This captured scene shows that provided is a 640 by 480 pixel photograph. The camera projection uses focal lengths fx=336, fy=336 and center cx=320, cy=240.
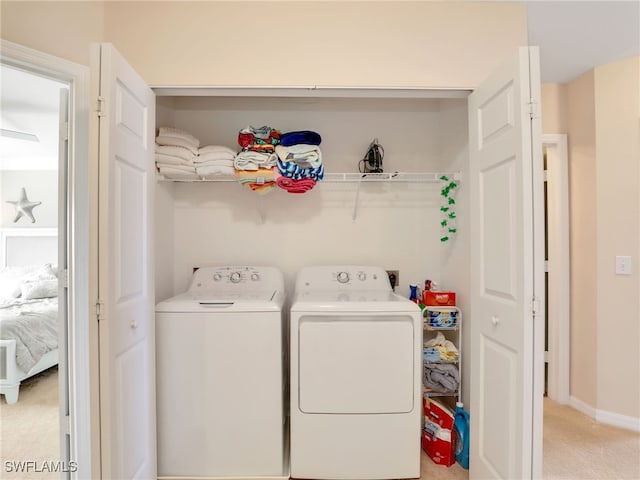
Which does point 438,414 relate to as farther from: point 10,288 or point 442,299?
point 10,288

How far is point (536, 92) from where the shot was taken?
1313 millimetres

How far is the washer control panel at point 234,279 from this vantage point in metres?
2.24

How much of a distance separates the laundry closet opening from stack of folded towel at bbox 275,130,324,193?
0.35m

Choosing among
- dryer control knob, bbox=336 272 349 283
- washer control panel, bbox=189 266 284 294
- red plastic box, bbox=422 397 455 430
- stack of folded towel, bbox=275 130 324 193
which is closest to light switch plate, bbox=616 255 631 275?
red plastic box, bbox=422 397 455 430

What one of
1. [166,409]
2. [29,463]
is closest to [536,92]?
[166,409]

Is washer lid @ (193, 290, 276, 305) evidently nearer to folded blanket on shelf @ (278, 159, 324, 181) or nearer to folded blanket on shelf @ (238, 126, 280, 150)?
folded blanket on shelf @ (278, 159, 324, 181)

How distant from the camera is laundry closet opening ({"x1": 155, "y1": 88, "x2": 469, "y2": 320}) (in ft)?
7.94

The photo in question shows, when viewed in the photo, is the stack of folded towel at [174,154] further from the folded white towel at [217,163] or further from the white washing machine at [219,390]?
the white washing machine at [219,390]

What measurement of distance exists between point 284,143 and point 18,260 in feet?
16.0

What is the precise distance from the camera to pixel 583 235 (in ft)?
8.25

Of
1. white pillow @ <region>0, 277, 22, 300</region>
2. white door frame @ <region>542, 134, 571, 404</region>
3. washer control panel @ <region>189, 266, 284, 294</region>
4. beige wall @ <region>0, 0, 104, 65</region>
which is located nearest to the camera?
beige wall @ <region>0, 0, 104, 65</region>

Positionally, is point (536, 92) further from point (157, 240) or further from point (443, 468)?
point (157, 240)

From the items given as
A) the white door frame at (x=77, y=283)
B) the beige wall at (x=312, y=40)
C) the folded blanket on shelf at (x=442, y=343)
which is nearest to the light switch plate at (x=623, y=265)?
the folded blanket on shelf at (x=442, y=343)

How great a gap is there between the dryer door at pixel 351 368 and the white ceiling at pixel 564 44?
189 centimetres
